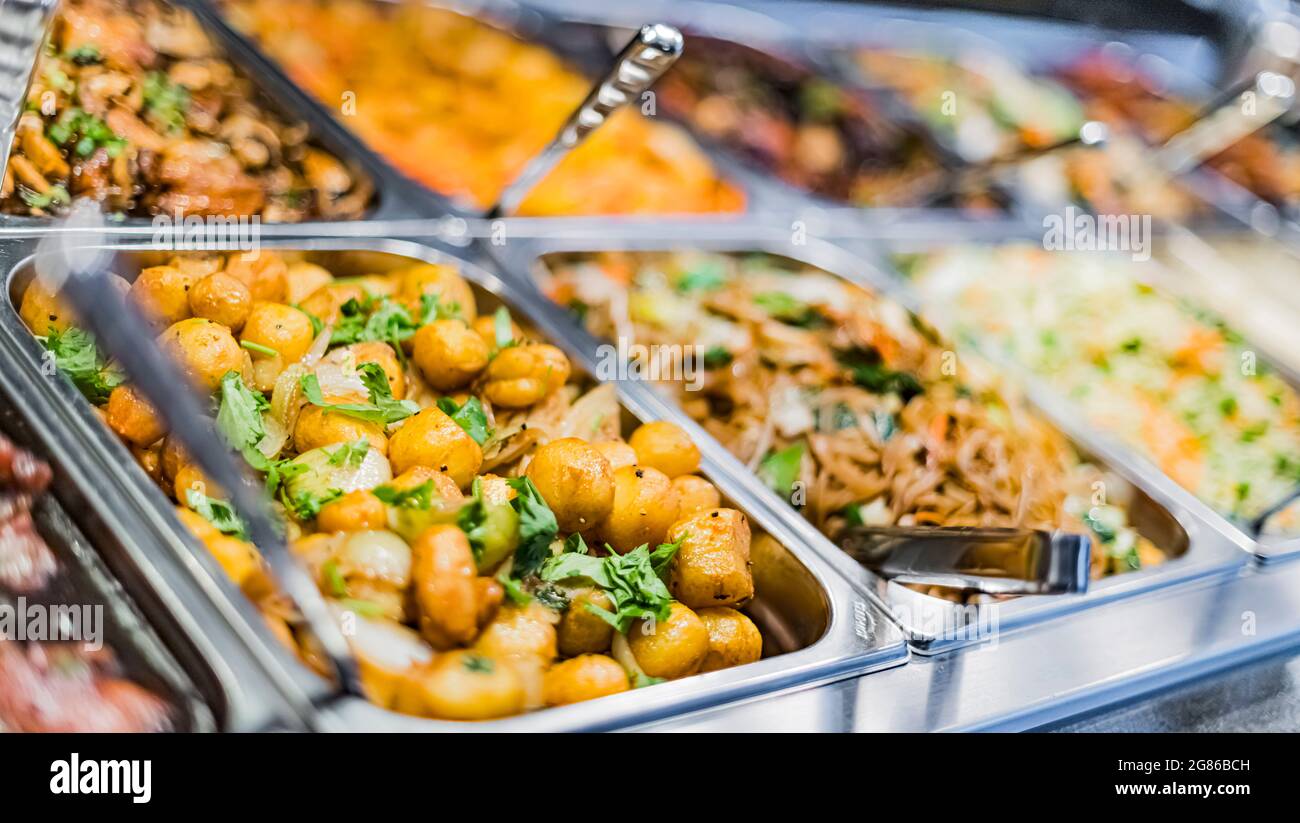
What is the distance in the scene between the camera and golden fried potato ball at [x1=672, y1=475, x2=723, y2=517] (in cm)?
191

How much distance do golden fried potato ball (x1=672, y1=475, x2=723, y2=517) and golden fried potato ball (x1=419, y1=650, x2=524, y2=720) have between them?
592 millimetres

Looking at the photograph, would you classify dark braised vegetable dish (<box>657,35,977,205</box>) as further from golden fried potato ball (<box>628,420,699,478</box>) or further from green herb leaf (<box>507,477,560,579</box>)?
green herb leaf (<box>507,477,560,579</box>)

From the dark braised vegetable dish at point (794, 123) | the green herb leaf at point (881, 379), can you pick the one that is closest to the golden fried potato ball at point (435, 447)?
the green herb leaf at point (881, 379)

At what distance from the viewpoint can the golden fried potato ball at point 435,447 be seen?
1.71 metres

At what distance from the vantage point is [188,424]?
4.04ft

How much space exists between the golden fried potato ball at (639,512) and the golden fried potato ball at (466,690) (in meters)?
0.44

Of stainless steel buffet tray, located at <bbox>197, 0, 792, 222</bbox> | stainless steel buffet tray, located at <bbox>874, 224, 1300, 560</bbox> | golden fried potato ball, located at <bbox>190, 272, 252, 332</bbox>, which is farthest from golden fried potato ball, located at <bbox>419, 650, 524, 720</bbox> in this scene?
stainless steel buffet tray, located at <bbox>874, 224, 1300, 560</bbox>

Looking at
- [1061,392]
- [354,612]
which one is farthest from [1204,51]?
[354,612]

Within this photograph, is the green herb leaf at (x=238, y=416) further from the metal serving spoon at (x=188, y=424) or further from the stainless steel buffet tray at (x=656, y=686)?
the metal serving spoon at (x=188, y=424)

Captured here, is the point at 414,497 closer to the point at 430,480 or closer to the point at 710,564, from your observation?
the point at 430,480

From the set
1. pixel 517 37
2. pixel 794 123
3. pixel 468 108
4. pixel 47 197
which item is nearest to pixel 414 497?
pixel 47 197

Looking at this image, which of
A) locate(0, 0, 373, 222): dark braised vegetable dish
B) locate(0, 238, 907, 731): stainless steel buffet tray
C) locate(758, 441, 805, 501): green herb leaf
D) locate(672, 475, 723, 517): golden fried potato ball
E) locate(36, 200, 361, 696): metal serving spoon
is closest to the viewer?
locate(36, 200, 361, 696): metal serving spoon

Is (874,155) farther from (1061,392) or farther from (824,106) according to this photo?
(1061,392)
